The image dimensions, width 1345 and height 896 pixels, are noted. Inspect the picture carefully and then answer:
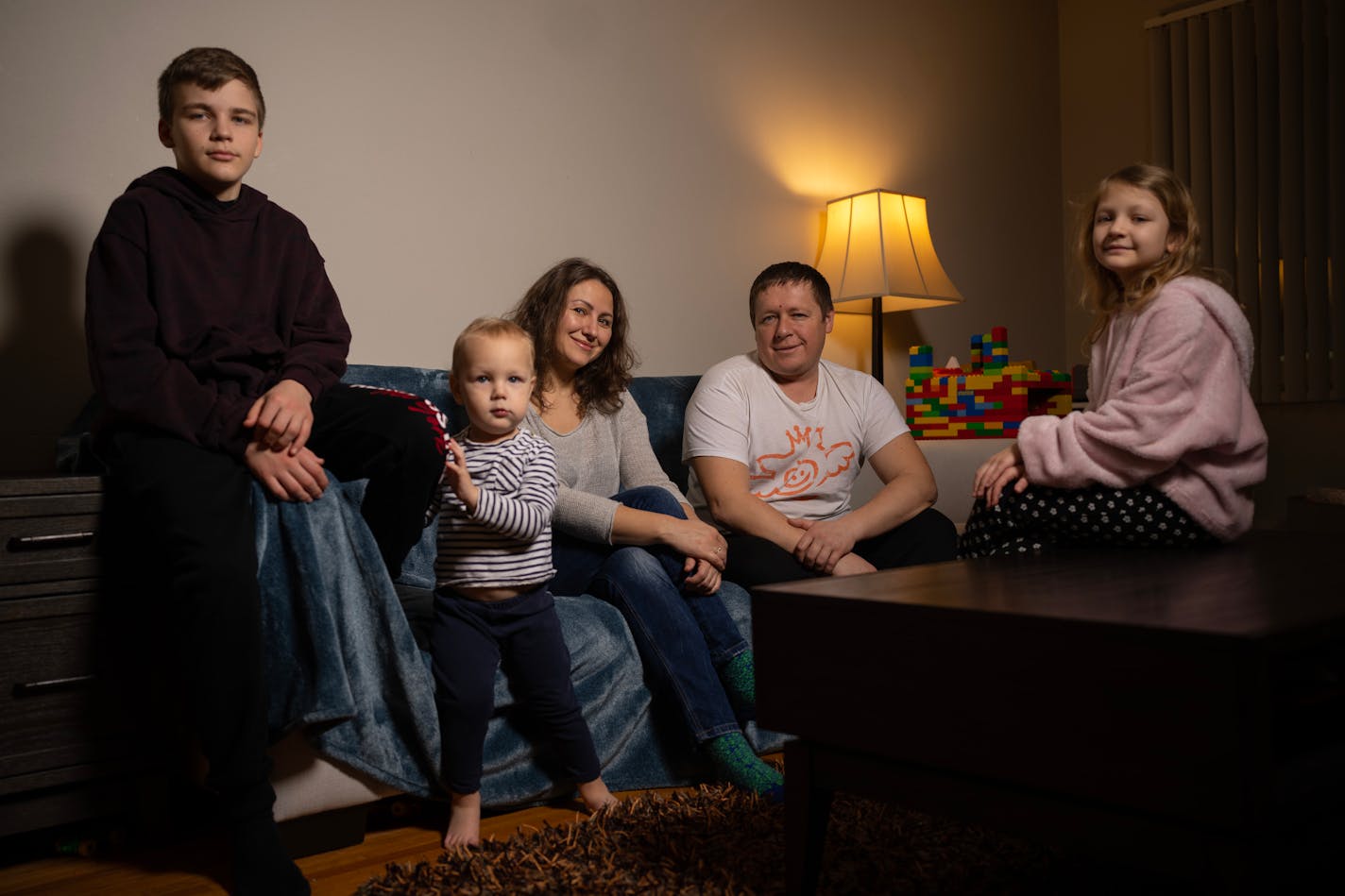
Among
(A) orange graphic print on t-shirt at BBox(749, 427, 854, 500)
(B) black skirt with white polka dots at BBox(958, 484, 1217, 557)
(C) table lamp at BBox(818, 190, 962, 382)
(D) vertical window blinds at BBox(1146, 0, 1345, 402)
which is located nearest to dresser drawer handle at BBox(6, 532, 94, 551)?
(A) orange graphic print on t-shirt at BBox(749, 427, 854, 500)

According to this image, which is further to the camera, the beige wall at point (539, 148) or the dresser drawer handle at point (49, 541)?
the beige wall at point (539, 148)

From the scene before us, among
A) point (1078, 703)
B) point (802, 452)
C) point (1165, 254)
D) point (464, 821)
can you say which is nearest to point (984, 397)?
point (802, 452)

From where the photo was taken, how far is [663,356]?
294cm

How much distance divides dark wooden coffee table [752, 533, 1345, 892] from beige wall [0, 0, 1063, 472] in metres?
1.59

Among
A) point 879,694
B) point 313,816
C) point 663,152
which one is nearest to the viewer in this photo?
point 879,694

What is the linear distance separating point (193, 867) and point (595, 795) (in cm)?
59

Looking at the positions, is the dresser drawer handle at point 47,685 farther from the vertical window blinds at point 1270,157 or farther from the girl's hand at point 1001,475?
the vertical window blinds at point 1270,157

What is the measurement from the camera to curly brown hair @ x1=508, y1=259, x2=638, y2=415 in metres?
2.09

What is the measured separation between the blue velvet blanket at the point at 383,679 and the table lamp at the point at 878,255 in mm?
1672

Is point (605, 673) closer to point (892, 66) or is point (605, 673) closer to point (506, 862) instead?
point (506, 862)

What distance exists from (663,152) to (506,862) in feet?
6.91

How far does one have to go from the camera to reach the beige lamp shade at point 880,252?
307cm

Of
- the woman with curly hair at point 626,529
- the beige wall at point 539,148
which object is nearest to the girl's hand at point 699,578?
the woman with curly hair at point 626,529

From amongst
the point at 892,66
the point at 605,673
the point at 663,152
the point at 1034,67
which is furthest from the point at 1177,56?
the point at 605,673
